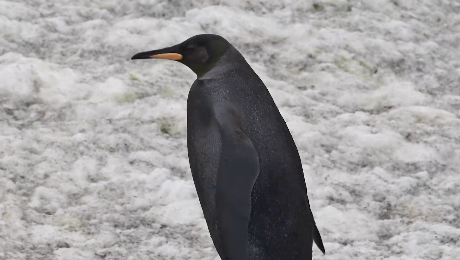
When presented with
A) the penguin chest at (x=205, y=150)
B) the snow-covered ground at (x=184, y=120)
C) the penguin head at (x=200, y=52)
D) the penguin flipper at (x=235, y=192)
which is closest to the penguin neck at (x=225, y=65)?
the penguin head at (x=200, y=52)

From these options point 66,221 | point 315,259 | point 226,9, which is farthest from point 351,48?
point 66,221

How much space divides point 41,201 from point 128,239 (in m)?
0.42

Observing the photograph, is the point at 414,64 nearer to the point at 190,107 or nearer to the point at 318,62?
the point at 318,62

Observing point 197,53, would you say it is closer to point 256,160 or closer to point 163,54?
point 163,54

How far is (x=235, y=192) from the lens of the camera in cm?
232

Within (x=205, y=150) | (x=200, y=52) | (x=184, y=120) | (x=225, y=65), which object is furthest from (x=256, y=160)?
(x=184, y=120)

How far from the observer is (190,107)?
8.52ft

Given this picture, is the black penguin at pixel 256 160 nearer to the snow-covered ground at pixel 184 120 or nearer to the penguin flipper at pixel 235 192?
the penguin flipper at pixel 235 192

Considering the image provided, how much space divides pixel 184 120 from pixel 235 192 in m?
1.49

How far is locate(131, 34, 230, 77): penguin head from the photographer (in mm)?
2803

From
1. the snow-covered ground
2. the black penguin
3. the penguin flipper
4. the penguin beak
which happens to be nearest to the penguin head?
the penguin beak

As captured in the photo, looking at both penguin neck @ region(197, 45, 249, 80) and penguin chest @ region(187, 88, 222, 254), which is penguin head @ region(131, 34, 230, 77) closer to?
penguin neck @ region(197, 45, 249, 80)

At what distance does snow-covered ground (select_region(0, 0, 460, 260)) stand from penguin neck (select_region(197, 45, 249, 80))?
2.33ft

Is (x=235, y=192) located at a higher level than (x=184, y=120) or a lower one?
higher
